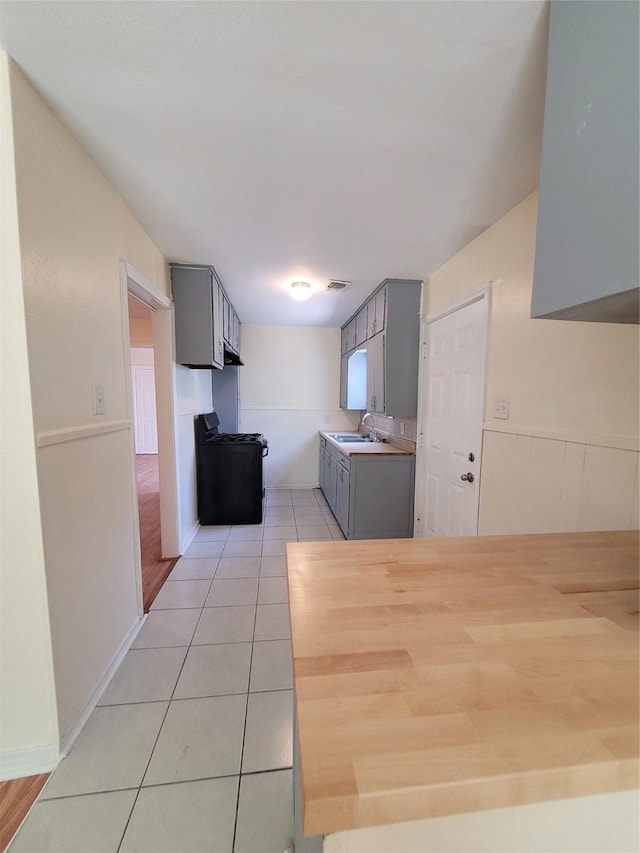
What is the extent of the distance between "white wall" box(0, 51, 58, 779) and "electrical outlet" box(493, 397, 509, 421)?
2.11 m

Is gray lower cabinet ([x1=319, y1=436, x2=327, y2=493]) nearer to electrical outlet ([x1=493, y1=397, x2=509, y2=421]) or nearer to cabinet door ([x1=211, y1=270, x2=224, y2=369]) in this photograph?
cabinet door ([x1=211, y1=270, x2=224, y2=369])

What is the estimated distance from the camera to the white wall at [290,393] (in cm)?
470

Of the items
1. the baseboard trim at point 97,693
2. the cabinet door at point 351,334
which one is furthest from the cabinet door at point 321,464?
the baseboard trim at point 97,693

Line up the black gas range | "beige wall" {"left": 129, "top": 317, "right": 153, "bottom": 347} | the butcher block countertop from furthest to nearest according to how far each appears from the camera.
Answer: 1. "beige wall" {"left": 129, "top": 317, "right": 153, "bottom": 347}
2. the black gas range
3. the butcher block countertop

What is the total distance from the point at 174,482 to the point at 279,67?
2.52 m

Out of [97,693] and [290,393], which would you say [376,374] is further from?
[97,693]

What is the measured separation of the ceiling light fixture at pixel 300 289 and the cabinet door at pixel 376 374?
0.77 meters

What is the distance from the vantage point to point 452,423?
92.8 inches

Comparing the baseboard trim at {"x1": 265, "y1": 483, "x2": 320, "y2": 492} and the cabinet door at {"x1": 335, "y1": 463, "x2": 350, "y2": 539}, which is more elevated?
the cabinet door at {"x1": 335, "y1": 463, "x2": 350, "y2": 539}

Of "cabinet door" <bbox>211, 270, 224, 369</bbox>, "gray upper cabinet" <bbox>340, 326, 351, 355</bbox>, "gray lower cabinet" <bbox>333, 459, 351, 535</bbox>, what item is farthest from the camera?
"gray upper cabinet" <bbox>340, 326, 351, 355</bbox>

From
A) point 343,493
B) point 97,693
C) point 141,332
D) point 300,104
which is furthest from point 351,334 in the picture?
point 141,332

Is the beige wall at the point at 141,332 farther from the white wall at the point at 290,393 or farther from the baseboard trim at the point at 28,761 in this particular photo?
the baseboard trim at the point at 28,761

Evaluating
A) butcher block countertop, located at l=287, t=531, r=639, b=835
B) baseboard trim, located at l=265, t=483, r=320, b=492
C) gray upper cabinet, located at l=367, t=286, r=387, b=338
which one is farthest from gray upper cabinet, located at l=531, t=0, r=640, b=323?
baseboard trim, located at l=265, t=483, r=320, b=492

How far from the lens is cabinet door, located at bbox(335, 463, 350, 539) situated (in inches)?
123
